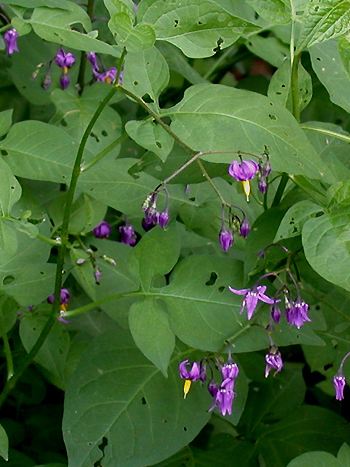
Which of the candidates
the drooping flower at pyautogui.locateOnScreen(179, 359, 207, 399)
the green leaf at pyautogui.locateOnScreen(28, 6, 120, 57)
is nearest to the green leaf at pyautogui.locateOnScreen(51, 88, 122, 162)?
the green leaf at pyautogui.locateOnScreen(28, 6, 120, 57)

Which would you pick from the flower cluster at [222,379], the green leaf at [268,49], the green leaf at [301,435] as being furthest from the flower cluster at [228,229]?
the green leaf at [268,49]

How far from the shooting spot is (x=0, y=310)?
2.11 metres

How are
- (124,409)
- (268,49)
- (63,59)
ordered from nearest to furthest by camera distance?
(124,409)
(63,59)
(268,49)

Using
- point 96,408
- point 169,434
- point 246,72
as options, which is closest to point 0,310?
point 96,408

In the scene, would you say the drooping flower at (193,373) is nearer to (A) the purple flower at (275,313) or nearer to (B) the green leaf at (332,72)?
(A) the purple flower at (275,313)

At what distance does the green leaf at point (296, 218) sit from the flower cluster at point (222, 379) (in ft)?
0.91

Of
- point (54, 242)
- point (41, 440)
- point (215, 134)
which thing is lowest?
point (41, 440)

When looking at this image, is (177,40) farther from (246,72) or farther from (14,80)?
(246,72)

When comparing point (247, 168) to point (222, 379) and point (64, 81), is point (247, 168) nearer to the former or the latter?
point (222, 379)

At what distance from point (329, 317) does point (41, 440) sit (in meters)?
0.86

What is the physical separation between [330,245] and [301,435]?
806mm

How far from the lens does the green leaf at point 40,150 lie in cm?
211

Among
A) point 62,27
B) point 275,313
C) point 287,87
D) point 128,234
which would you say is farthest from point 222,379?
point 62,27

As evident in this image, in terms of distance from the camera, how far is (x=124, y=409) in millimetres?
2080
